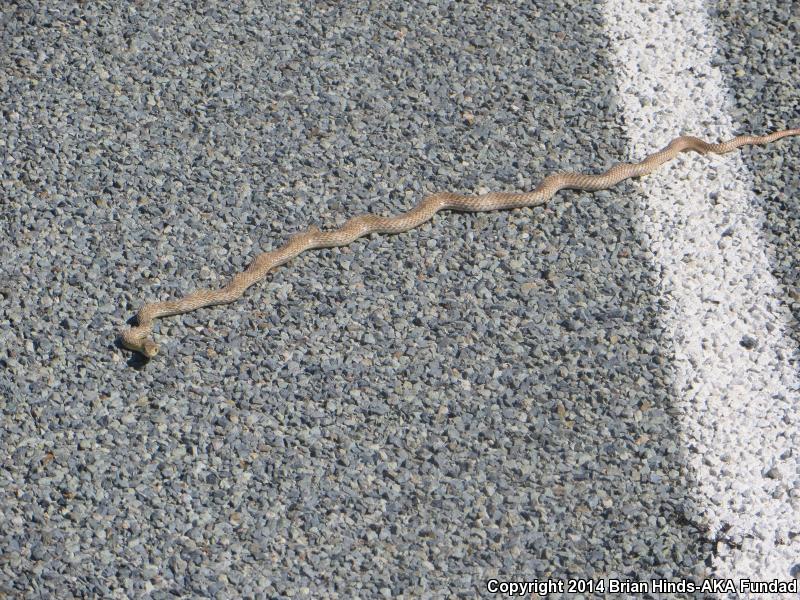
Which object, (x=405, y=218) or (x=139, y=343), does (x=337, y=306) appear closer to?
(x=405, y=218)

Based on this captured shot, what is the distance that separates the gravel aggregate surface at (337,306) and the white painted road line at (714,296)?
94mm

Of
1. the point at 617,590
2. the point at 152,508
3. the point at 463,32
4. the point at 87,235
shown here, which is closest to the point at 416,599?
the point at 617,590

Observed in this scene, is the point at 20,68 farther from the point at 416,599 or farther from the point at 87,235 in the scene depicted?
the point at 416,599

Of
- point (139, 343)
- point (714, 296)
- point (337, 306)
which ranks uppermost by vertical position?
point (714, 296)

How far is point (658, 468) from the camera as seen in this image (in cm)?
509

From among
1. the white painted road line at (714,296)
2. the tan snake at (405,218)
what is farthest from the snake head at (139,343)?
the white painted road line at (714,296)

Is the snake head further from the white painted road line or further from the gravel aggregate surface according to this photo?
the white painted road line

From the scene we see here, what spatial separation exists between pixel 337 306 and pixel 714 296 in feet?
6.15

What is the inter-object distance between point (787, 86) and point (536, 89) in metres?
1.52

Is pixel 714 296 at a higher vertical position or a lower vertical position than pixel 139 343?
higher

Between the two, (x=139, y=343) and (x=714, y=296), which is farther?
(x=714, y=296)

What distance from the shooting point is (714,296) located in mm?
5832

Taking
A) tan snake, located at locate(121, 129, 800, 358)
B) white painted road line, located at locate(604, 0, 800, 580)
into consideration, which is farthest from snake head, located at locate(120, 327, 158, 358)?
white painted road line, located at locate(604, 0, 800, 580)

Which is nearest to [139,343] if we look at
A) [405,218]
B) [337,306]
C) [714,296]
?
[337,306]
